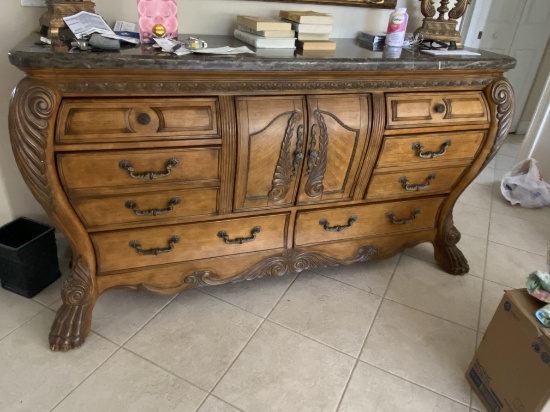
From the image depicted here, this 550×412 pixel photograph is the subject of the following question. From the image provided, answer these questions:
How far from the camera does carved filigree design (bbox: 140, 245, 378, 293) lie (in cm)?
152

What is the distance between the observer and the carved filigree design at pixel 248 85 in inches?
44.0

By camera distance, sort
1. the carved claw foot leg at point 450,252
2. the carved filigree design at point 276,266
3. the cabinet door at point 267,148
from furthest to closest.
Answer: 1. the carved claw foot leg at point 450,252
2. the carved filigree design at point 276,266
3. the cabinet door at point 267,148

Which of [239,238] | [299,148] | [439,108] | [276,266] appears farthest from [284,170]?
[439,108]

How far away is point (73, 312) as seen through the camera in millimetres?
1379

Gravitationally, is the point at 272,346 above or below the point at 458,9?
below

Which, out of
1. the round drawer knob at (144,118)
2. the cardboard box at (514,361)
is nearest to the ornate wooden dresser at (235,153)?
the round drawer knob at (144,118)

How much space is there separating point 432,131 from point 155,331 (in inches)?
50.7

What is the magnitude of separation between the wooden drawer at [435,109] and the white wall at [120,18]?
21.9 inches

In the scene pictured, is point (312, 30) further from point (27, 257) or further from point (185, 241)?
point (27, 257)

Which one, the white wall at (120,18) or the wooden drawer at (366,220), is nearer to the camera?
the white wall at (120,18)

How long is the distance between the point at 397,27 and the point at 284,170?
754 mm

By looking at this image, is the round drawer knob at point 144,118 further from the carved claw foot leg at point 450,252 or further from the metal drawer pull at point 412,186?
the carved claw foot leg at point 450,252

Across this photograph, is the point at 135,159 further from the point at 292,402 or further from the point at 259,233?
the point at 292,402

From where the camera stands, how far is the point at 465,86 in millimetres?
1530
